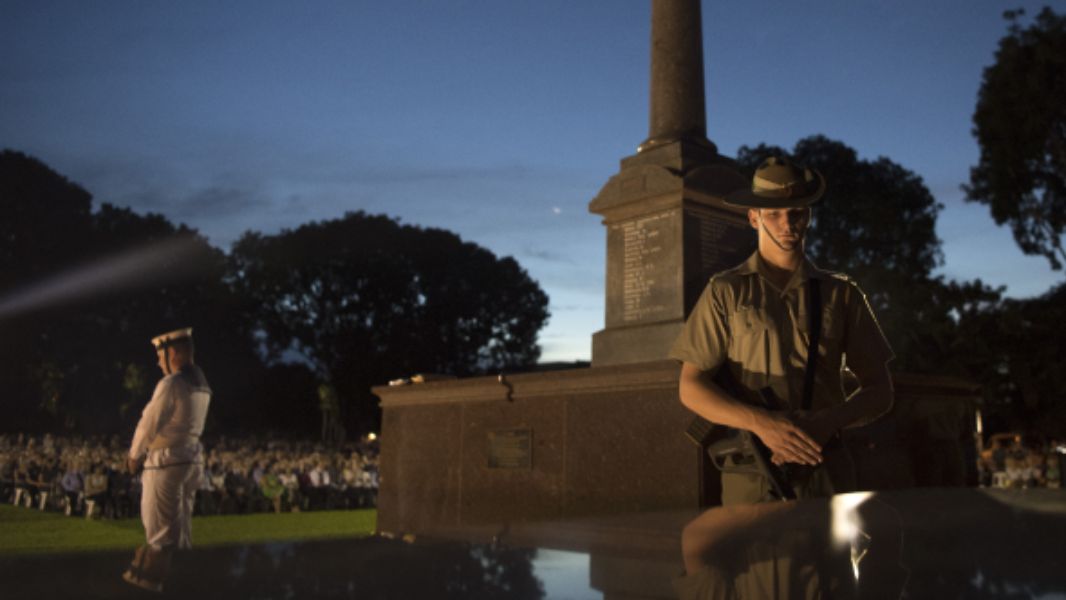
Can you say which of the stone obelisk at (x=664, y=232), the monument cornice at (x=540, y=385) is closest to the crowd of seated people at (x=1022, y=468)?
the stone obelisk at (x=664, y=232)

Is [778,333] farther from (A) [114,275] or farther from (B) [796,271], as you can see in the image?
(A) [114,275]

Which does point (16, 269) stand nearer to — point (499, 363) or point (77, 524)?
point (499, 363)

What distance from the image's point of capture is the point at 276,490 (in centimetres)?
2164

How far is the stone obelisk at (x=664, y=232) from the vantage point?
362 inches

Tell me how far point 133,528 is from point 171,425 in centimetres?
952

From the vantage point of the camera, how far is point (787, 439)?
2965mm

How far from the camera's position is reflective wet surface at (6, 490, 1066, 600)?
Answer: 1.23 metres

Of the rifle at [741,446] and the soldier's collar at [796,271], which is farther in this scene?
the soldier's collar at [796,271]

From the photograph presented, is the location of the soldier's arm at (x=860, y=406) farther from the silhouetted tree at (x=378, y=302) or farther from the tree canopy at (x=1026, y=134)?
the silhouetted tree at (x=378, y=302)

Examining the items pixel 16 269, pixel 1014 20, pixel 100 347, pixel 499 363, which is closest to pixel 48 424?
pixel 100 347

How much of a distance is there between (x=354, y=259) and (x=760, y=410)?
50.0 metres

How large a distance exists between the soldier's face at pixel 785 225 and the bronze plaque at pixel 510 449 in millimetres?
5711

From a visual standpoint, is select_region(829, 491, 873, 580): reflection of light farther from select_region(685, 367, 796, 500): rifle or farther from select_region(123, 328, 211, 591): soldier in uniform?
select_region(123, 328, 211, 591): soldier in uniform

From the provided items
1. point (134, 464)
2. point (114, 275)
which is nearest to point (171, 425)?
point (134, 464)
